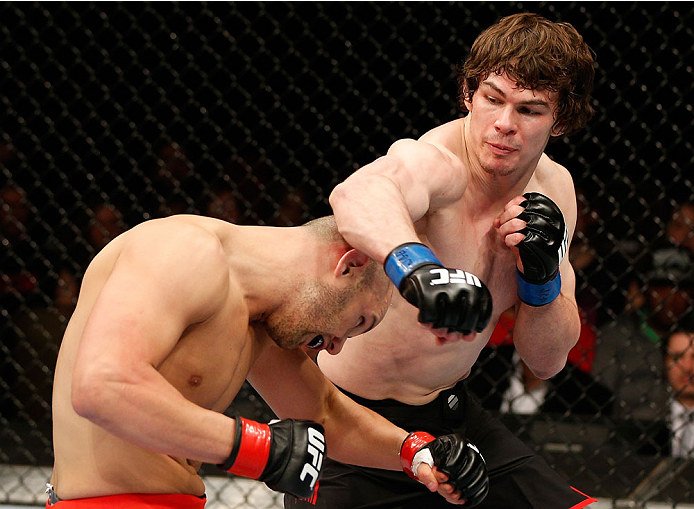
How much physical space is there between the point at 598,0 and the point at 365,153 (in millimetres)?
1196

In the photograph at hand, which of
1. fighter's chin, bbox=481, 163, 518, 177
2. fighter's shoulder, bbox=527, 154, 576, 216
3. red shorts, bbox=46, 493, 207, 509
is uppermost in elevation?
fighter's chin, bbox=481, 163, 518, 177

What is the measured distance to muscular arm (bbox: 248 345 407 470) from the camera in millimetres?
1542

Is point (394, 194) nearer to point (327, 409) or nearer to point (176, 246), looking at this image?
point (176, 246)

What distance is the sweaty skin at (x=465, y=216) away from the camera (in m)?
1.42

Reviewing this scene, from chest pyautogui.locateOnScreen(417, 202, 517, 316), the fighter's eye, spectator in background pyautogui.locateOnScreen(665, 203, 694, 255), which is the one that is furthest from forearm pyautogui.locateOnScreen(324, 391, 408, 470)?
spectator in background pyautogui.locateOnScreen(665, 203, 694, 255)

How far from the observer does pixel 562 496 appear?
182 centimetres

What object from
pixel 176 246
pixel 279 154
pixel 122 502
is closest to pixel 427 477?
pixel 122 502

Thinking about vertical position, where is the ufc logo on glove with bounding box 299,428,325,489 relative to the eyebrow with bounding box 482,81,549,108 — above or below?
below

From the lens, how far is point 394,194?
1270mm

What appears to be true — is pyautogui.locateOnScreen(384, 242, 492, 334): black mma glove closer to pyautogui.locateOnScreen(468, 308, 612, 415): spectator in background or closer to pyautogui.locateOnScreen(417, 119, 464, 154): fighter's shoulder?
pyautogui.locateOnScreen(417, 119, 464, 154): fighter's shoulder

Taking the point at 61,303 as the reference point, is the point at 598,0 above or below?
above

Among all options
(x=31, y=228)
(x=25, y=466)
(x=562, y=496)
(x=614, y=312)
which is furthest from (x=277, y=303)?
(x=31, y=228)

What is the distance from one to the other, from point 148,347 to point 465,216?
74cm

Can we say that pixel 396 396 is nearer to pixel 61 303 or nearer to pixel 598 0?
pixel 61 303
